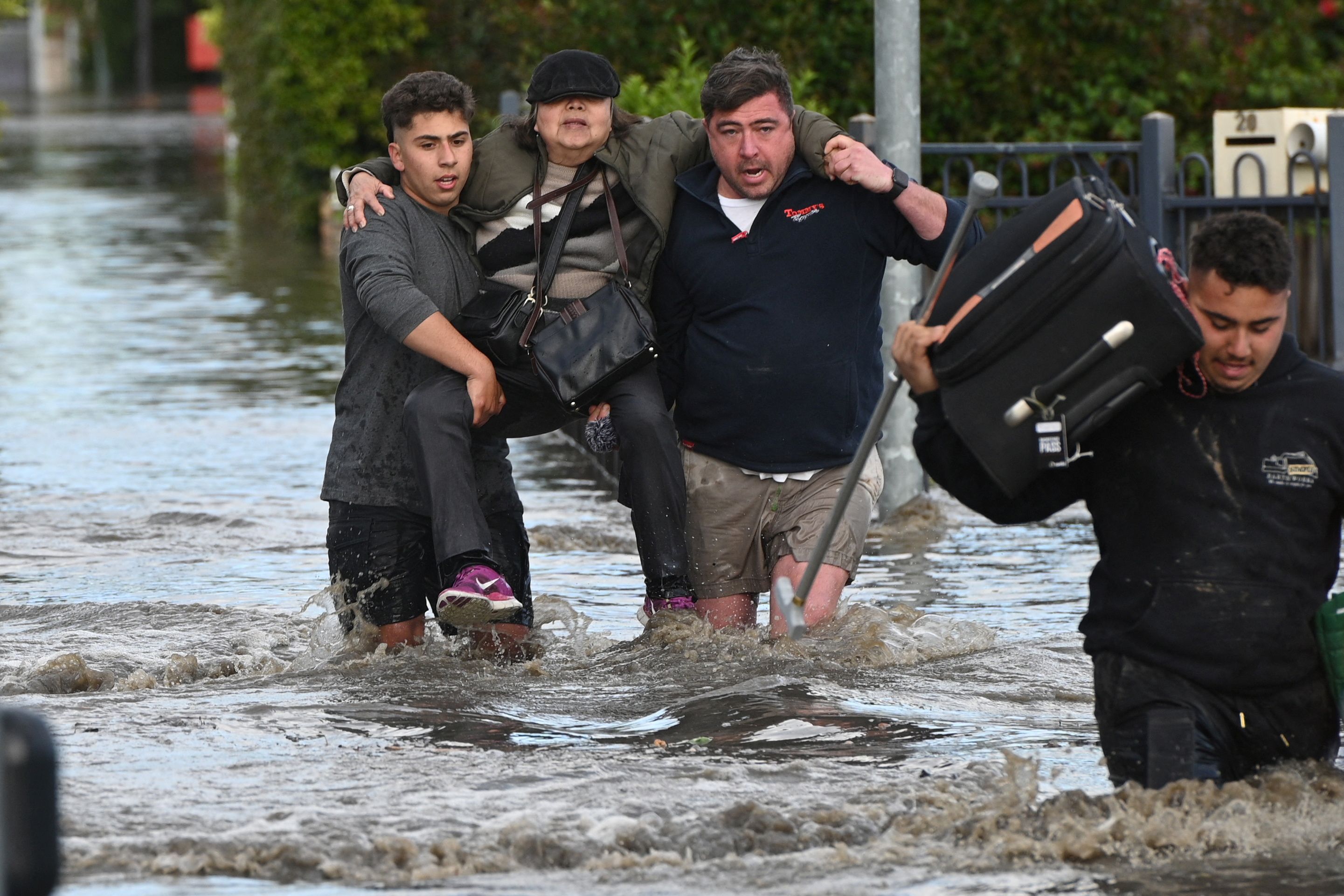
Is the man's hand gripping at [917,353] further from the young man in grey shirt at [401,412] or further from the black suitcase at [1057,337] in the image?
the young man in grey shirt at [401,412]

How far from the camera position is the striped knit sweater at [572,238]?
566 cm

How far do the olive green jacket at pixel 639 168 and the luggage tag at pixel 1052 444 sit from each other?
172 centimetres

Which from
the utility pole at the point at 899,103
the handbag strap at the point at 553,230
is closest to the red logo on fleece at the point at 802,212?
the handbag strap at the point at 553,230

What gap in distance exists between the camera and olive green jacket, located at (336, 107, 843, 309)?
222 inches

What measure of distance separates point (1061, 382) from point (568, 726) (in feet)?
6.27

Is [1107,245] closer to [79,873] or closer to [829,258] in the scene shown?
[829,258]

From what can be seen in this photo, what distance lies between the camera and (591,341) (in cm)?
553

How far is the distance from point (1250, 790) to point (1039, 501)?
0.75 metres

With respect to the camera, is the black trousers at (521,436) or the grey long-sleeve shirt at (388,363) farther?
the grey long-sleeve shirt at (388,363)

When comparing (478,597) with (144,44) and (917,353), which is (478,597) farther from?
(144,44)

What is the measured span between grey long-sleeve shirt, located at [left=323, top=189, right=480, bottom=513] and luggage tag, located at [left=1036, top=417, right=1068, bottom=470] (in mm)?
2167

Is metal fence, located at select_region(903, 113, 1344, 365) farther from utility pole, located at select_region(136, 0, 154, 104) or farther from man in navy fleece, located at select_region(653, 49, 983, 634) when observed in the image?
utility pole, located at select_region(136, 0, 154, 104)

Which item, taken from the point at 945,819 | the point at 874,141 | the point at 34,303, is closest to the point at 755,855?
the point at 945,819

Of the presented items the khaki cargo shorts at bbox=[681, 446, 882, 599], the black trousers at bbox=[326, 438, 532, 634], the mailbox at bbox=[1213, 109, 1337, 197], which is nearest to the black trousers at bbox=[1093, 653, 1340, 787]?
the khaki cargo shorts at bbox=[681, 446, 882, 599]
